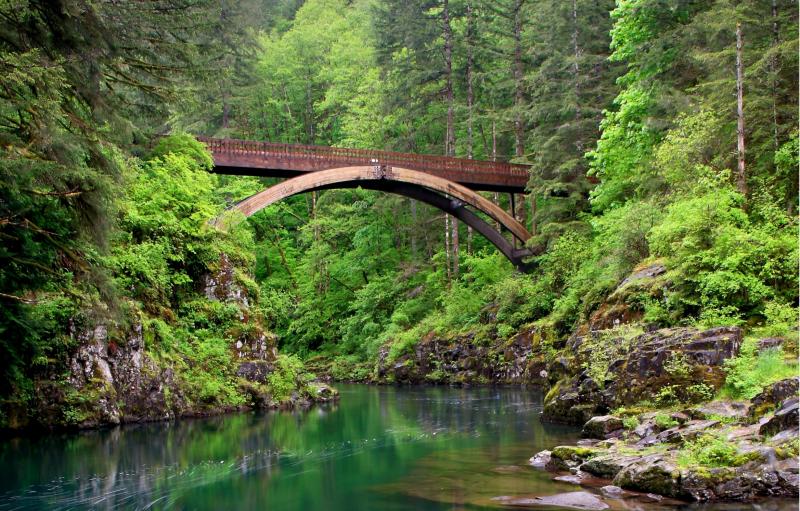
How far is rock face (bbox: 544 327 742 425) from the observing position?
443 inches

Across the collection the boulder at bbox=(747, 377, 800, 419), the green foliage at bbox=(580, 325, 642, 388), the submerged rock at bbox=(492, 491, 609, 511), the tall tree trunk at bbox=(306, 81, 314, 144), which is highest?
the tall tree trunk at bbox=(306, 81, 314, 144)

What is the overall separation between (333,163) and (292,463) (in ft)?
49.8

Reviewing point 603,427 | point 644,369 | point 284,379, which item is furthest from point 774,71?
point 284,379

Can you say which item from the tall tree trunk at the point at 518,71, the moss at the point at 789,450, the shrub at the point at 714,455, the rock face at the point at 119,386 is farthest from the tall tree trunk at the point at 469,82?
the moss at the point at 789,450

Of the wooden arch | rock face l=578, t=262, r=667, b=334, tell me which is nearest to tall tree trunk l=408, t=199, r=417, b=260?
the wooden arch

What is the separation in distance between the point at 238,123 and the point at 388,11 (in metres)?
12.6

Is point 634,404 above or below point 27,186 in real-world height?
below

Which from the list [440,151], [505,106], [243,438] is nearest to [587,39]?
[505,106]

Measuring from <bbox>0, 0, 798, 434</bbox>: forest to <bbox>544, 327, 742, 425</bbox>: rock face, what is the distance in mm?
Result: 397

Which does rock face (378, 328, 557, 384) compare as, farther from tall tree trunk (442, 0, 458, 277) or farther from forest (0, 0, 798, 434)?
tall tree trunk (442, 0, 458, 277)

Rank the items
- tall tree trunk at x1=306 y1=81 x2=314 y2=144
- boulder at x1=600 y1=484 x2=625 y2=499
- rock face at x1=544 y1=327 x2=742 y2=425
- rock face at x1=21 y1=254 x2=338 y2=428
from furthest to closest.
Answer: tall tree trunk at x1=306 y1=81 x2=314 y2=144 < rock face at x1=21 y1=254 x2=338 y2=428 < rock face at x1=544 y1=327 x2=742 y2=425 < boulder at x1=600 y1=484 x2=625 y2=499

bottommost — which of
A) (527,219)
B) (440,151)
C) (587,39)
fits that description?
(527,219)

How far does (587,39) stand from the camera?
28766 mm

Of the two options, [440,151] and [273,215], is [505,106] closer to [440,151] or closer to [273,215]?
[440,151]
